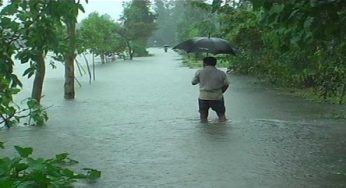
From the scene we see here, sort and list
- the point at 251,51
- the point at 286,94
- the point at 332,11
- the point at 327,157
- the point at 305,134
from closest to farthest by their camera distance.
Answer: the point at 332,11, the point at 327,157, the point at 305,134, the point at 286,94, the point at 251,51

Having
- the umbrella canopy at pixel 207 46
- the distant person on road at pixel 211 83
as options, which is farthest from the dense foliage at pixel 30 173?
the umbrella canopy at pixel 207 46

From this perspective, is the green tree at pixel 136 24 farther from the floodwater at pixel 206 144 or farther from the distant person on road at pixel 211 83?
the distant person on road at pixel 211 83

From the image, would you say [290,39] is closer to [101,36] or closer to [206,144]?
[206,144]

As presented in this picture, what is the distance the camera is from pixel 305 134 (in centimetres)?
887

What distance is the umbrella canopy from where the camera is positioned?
11.1 meters

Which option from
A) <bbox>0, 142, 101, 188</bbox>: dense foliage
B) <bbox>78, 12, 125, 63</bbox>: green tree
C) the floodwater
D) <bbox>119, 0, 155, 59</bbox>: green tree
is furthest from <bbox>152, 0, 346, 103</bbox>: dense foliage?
<bbox>119, 0, 155, 59</bbox>: green tree

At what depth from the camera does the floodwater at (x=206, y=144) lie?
5.89 meters

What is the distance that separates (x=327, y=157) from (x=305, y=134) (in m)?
1.96

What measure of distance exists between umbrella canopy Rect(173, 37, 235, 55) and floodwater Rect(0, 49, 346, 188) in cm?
137

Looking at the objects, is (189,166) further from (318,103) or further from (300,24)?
(318,103)

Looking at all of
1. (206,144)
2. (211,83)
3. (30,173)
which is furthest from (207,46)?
(30,173)

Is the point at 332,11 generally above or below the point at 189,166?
above

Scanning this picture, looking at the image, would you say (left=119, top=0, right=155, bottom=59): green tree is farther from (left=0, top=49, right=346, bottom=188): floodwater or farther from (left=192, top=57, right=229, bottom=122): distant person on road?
(left=192, top=57, right=229, bottom=122): distant person on road

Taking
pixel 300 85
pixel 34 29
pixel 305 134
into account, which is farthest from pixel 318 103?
pixel 34 29
